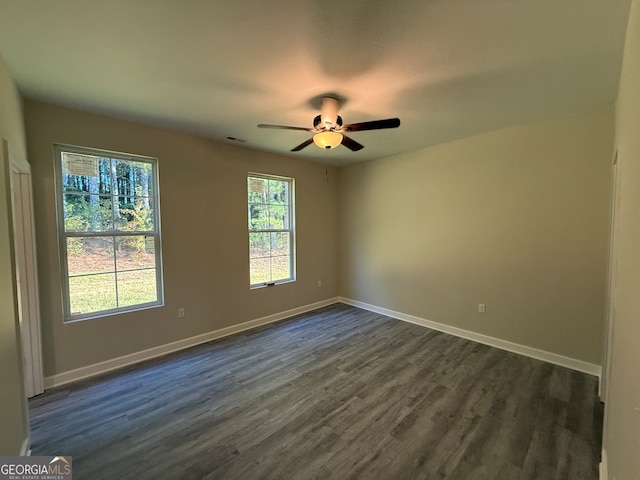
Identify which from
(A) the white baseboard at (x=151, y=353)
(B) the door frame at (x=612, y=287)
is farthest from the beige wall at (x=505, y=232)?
(A) the white baseboard at (x=151, y=353)

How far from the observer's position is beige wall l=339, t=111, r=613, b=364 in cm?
269

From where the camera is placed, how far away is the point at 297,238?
15.0 ft

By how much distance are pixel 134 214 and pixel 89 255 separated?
0.58 m

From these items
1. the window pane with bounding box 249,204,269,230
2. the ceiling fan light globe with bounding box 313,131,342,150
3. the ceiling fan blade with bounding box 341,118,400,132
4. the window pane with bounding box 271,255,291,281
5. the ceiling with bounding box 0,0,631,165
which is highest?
the ceiling with bounding box 0,0,631,165

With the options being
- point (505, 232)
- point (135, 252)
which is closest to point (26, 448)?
A: point (135, 252)

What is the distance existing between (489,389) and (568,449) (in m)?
0.68

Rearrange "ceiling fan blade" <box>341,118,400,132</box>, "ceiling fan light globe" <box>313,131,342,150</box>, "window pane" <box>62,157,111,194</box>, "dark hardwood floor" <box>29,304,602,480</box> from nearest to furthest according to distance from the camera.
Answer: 1. "dark hardwood floor" <box>29,304,602,480</box>
2. "ceiling fan blade" <box>341,118,400,132</box>
3. "ceiling fan light globe" <box>313,131,342,150</box>
4. "window pane" <box>62,157,111,194</box>

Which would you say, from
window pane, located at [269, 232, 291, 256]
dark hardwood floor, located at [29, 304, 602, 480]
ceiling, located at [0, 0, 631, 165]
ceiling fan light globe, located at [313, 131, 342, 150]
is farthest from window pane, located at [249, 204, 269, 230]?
ceiling fan light globe, located at [313, 131, 342, 150]

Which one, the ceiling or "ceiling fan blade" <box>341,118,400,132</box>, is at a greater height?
the ceiling

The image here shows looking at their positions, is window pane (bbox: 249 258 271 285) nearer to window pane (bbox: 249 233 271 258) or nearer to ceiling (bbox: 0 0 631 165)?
window pane (bbox: 249 233 271 258)

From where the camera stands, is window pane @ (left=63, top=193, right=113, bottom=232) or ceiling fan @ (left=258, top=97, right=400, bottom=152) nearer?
ceiling fan @ (left=258, top=97, right=400, bottom=152)

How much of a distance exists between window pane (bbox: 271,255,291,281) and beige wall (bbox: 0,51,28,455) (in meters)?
2.86

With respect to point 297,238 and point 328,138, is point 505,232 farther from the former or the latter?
point 297,238

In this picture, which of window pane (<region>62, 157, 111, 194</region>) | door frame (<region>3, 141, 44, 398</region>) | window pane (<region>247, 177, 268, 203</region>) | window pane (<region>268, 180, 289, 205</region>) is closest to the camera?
door frame (<region>3, 141, 44, 398</region>)
